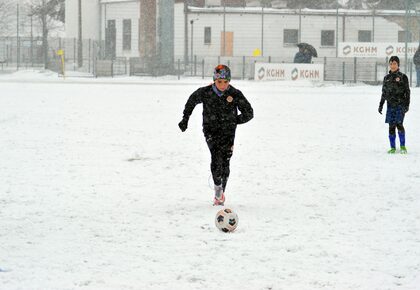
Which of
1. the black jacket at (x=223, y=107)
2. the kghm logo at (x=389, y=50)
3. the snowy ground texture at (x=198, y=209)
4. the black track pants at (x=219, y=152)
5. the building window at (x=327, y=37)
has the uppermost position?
the building window at (x=327, y=37)

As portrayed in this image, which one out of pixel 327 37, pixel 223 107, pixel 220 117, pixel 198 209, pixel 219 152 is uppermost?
pixel 327 37

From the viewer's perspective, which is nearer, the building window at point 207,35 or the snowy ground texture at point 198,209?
the snowy ground texture at point 198,209

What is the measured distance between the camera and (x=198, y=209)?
9.42m

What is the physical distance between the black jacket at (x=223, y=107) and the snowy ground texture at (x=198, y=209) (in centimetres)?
101

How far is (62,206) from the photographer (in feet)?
31.1

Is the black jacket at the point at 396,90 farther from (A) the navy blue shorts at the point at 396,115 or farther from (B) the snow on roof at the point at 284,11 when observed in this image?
(B) the snow on roof at the point at 284,11

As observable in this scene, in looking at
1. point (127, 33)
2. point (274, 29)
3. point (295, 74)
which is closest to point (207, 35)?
point (274, 29)

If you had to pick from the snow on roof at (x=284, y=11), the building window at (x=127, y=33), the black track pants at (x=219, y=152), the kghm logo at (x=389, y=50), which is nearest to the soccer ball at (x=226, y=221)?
the black track pants at (x=219, y=152)

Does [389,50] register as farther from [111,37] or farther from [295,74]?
[111,37]

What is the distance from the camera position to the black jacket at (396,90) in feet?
46.7

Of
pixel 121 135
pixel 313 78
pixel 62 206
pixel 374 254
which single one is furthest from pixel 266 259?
pixel 313 78

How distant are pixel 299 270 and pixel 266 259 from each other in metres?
0.45

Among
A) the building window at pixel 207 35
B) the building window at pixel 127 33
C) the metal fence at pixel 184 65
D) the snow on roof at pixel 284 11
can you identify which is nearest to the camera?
the metal fence at pixel 184 65

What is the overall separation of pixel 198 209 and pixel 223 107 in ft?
4.03
